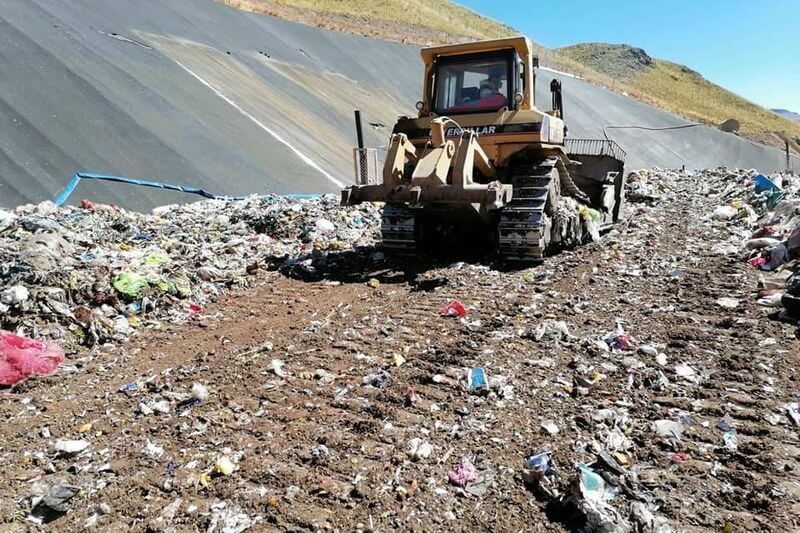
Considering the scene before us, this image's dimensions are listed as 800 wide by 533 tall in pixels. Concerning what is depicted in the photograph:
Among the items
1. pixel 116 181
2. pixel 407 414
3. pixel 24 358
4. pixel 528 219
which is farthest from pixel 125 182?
pixel 407 414

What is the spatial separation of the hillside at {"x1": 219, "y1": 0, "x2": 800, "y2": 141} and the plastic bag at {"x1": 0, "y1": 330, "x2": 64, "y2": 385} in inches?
991

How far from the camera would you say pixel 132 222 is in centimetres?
758

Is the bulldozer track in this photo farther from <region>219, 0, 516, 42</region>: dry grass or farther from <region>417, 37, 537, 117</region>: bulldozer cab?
<region>219, 0, 516, 42</region>: dry grass

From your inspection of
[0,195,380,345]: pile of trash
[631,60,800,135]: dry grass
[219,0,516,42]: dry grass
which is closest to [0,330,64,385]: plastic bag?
[0,195,380,345]: pile of trash

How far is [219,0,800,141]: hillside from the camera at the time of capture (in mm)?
36531

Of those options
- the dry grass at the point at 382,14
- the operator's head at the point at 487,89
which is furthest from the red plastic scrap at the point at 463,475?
Answer: the dry grass at the point at 382,14

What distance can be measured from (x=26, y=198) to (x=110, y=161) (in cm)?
156

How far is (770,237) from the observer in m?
6.82

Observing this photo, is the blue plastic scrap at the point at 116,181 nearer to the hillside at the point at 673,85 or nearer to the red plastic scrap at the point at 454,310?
the red plastic scrap at the point at 454,310

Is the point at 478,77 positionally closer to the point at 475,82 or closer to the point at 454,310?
the point at 475,82

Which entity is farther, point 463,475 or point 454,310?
point 454,310

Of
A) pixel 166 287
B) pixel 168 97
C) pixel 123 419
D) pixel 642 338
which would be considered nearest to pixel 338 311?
pixel 166 287

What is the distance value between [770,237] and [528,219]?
312 cm

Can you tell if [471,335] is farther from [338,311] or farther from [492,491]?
[492,491]
